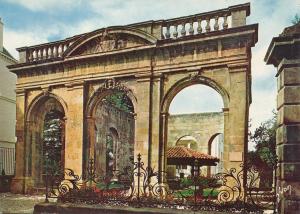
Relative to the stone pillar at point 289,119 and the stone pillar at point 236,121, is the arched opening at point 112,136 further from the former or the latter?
the stone pillar at point 289,119

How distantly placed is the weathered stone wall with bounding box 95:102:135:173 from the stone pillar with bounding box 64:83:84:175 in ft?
12.2

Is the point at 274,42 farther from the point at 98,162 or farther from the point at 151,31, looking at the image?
the point at 98,162

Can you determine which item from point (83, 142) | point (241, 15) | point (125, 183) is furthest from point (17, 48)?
point (241, 15)

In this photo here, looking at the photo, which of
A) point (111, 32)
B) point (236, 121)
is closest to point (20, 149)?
point (111, 32)

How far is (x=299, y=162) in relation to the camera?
211 inches

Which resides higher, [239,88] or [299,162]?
[239,88]

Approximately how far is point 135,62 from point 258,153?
40.1ft

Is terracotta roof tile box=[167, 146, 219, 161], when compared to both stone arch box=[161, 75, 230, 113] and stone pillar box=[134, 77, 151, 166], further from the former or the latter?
stone arch box=[161, 75, 230, 113]

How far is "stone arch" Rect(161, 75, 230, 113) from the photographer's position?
38.3ft

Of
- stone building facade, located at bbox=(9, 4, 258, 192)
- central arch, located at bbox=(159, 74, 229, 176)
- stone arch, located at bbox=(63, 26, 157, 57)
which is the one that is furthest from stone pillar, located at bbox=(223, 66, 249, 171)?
stone arch, located at bbox=(63, 26, 157, 57)

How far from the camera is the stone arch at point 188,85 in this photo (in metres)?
11.7

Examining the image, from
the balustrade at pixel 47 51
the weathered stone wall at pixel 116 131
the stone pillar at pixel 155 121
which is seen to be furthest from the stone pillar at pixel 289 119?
the weathered stone wall at pixel 116 131

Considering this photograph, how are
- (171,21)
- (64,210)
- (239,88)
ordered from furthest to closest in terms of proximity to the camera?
(171,21) → (239,88) → (64,210)

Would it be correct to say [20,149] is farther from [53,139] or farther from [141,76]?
[53,139]
